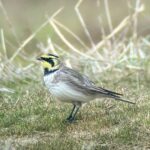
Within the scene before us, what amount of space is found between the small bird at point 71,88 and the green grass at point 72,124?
245mm

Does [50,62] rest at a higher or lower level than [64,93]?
higher

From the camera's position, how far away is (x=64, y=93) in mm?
8500

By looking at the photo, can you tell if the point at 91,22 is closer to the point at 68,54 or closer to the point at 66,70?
the point at 68,54

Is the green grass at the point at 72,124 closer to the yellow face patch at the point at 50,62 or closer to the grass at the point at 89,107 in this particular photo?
the grass at the point at 89,107

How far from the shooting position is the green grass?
313 inches

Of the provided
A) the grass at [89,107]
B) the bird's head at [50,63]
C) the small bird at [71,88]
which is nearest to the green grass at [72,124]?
the grass at [89,107]

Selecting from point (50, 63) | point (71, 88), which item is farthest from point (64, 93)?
point (50, 63)

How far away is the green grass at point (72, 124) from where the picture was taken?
7.95 metres

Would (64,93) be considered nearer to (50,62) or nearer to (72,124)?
(72,124)

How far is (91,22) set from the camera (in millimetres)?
22484

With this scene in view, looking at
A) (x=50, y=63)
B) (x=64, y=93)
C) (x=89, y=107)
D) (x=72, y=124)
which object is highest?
(x=50, y=63)

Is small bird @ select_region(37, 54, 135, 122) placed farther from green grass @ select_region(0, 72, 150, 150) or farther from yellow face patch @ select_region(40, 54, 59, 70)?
green grass @ select_region(0, 72, 150, 150)

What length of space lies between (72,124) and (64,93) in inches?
14.6

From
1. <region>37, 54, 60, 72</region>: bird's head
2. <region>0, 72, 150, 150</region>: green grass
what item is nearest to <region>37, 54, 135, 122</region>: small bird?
<region>37, 54, 60, 72</region>: bird's head
